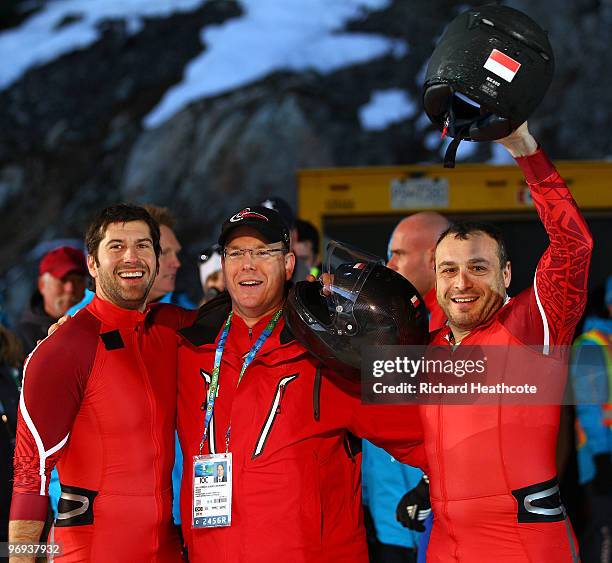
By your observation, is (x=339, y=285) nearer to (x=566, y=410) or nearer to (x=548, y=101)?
(x=566, y=410)

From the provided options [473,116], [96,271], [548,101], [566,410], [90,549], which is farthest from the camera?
[548,101]

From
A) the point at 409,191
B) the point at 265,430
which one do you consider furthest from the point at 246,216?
the point at 409,191

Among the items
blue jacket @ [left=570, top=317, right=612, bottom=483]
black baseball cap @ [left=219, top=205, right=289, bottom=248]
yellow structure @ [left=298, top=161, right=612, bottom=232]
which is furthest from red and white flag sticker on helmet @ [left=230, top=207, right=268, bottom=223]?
yellow structure @ [left=298, top=161, right=612, bottom=232]

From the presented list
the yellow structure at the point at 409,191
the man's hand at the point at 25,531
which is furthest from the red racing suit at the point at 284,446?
the yellow structure at the point at 409,191

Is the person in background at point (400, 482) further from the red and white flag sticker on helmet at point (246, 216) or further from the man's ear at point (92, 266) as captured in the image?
the man's ear at point (92, 266)

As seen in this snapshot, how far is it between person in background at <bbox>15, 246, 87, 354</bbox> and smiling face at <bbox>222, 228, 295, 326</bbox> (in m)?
2.25

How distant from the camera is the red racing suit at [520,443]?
8.75 feet

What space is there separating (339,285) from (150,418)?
0.76m

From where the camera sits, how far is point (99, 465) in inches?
115

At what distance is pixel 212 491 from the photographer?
114 inches

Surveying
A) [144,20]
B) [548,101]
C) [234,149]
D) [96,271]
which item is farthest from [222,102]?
[96,271]

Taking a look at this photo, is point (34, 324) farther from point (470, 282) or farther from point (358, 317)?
point (470, 282)

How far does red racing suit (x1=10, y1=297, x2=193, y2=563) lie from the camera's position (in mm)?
2869

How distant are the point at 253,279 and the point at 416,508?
1.33m
